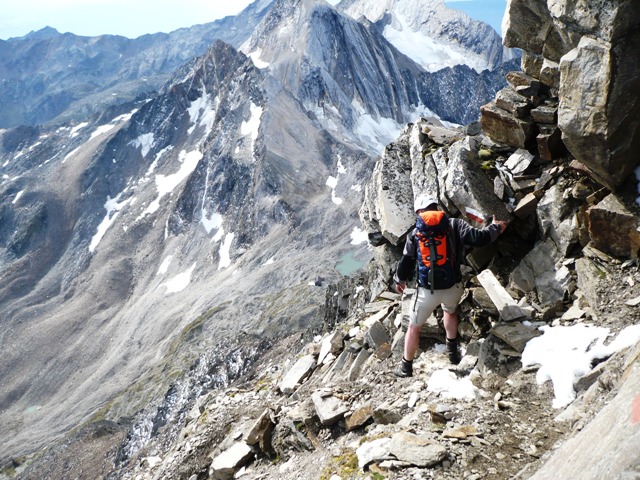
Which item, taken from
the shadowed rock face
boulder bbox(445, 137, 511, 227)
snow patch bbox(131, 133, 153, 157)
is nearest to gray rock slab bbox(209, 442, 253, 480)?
boulder bbox(445, 137, 511, 227)

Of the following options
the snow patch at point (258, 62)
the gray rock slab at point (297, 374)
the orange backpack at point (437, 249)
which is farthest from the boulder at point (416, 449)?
the snow patch at point (258, 62)

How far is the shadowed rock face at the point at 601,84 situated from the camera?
8281mm

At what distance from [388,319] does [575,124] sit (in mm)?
7151

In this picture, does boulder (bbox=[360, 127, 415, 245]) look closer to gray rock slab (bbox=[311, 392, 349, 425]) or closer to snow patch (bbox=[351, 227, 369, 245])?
gray rock slab (bbox=[311, 392, 349, 425])

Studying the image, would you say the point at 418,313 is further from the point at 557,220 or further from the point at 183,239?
the point at 183,239

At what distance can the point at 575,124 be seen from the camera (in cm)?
900

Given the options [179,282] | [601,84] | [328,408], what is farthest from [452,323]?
[179,282]

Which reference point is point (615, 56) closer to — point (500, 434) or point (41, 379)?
point (500, 434)

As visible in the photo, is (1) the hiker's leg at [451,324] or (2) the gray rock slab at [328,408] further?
(2) the gray rock slab at [328,408]

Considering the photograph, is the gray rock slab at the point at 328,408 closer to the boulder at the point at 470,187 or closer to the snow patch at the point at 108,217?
the boulder at the point at 470,187

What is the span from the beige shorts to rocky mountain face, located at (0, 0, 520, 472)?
30923 millimetres

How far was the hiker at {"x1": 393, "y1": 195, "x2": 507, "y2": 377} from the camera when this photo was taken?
9.56m

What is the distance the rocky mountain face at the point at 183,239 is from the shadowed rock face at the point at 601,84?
33404mm

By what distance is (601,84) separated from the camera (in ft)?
27.9
